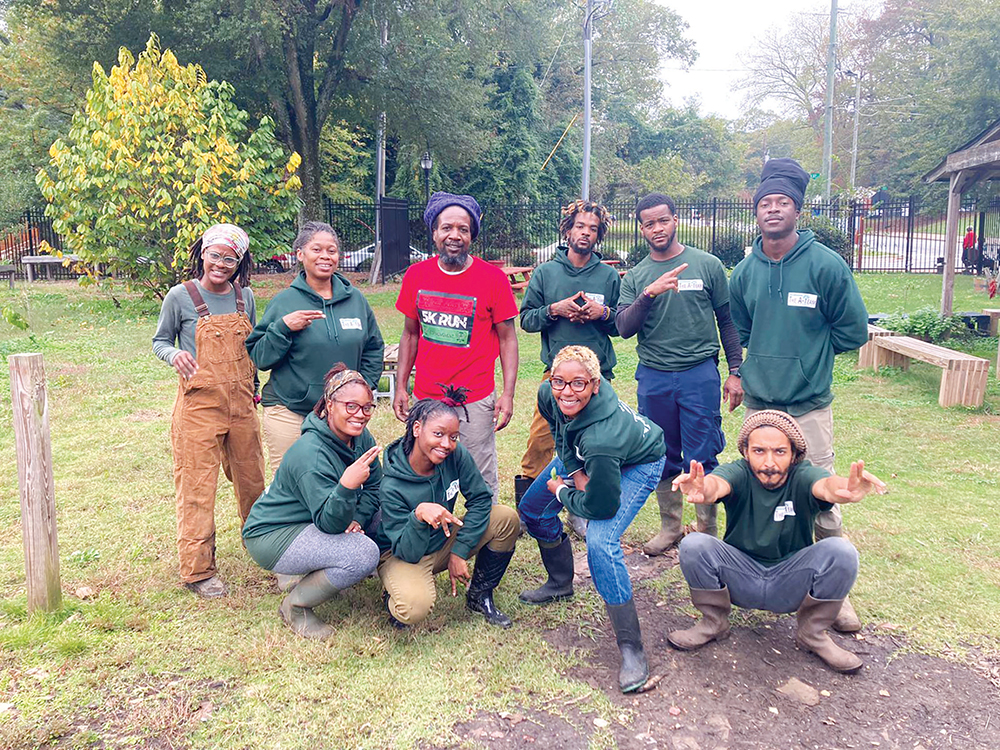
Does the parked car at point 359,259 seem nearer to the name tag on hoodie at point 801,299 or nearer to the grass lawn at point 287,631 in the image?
the grass lawn at point 287,631

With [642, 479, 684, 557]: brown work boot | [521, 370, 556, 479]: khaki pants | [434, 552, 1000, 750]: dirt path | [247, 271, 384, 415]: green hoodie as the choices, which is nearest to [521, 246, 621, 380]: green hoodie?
[521, 370, 556, 479]: khaki pants

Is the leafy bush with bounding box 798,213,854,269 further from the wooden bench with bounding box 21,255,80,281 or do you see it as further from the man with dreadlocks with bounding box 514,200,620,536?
the man with dreadlocks with bounding box 514,200,620,536

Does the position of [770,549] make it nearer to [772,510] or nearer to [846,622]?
[772,510]

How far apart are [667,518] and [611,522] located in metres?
1.45

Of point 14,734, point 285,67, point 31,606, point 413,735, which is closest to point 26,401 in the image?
point 31,606

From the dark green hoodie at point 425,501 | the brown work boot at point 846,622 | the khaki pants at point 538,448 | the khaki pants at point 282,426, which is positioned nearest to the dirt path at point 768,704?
the brown work boot at point 846,622

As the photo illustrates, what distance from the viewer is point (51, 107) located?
923 inches

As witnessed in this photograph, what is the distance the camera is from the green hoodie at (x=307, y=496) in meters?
3.64

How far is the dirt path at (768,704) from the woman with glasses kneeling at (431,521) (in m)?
0.55

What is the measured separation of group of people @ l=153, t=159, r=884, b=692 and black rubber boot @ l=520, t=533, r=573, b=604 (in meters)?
0.01

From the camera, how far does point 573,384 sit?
3.44m

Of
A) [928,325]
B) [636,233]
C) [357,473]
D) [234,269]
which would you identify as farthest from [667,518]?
[636,233]

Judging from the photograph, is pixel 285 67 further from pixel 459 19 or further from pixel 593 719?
pixel 593 719

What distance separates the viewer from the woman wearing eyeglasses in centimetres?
405
